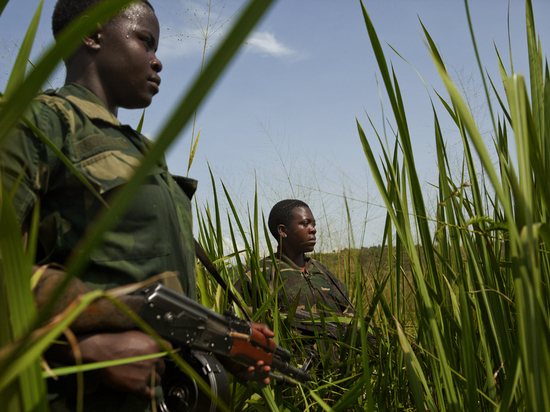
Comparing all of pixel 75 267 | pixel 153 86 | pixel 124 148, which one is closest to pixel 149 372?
pixel 124 148

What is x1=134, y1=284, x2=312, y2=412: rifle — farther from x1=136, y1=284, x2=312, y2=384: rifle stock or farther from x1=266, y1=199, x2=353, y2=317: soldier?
x1=266, y1=199, x2=353, y2=317: soldier

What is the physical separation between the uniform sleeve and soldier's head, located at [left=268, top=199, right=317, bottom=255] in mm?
2113

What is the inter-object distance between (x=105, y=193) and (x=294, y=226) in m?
2.10

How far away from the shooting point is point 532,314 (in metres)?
0.34

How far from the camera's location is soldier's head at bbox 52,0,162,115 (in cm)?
93

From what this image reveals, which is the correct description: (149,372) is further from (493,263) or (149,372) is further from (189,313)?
(493,263)

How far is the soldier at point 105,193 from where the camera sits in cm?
61

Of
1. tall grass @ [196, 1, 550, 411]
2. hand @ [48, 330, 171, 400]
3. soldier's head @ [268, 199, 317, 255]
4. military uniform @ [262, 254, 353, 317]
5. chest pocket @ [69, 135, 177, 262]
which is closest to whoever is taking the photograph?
tall grass @ [196, 1, 550, 411]

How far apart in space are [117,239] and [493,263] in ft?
1.99

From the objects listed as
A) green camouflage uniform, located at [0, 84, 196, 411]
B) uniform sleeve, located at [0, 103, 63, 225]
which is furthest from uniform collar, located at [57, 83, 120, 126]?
uniform sleeve, located at [0, 103, 63, 225]

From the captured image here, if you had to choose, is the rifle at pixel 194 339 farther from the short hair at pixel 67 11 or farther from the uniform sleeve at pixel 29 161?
the short hair at pixel 67 11

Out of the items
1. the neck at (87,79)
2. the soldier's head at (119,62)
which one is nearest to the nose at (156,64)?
the soldier's head at (119,62)

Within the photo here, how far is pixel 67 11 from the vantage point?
1023 mm

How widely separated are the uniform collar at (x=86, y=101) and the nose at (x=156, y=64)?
17 cm
